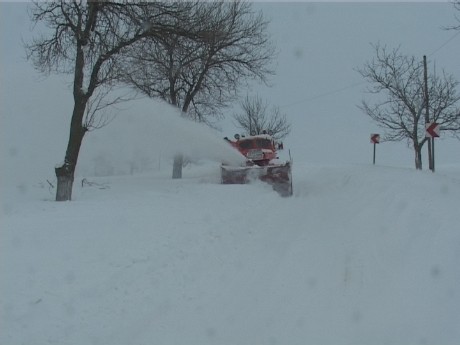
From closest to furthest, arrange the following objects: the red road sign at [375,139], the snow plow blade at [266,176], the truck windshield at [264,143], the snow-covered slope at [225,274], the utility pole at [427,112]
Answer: the snow-covered slope at [225,274] < the snow plow blade at [266,176] < the truck windshield at [264,143] < the utility pole at [427,112] < the red road sign at [375,139]

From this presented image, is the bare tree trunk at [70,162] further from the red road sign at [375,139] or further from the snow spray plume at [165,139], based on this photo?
the red road sign at [375,139]

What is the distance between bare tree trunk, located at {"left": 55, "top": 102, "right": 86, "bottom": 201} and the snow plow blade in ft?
13.6

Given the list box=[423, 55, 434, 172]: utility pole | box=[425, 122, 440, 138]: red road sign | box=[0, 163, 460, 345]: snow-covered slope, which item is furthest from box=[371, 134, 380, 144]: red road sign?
box=[0, 163, 460, 345]: snow-covered slope

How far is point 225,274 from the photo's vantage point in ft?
21.9

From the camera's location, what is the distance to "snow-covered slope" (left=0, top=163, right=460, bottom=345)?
4.80 m

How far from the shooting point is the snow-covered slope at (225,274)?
4.80 m

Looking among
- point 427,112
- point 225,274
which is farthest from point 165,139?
point 427,112

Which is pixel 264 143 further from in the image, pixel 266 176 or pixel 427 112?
pixel 427 112

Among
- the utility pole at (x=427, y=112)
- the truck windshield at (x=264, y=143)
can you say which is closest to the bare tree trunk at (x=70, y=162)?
the truck windshield at (x=264, y=143)

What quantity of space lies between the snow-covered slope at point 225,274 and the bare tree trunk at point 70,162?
994mm

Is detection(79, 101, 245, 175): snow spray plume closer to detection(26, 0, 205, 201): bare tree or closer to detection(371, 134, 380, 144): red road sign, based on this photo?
detection(26, 0, 205, 201): bare tree

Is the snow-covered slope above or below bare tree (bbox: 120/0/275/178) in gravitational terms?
below

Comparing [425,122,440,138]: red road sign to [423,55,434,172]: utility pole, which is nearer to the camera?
[425,122,440,138]: red road sign

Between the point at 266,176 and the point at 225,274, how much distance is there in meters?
6.37
